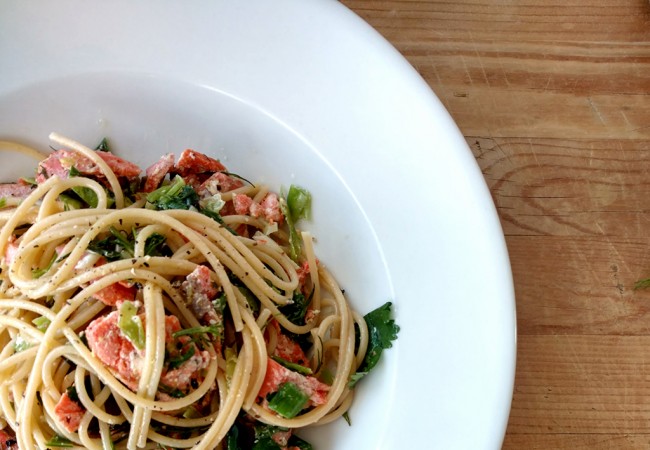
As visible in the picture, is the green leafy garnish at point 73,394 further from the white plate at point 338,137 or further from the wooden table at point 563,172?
the wooden table at point 563,172

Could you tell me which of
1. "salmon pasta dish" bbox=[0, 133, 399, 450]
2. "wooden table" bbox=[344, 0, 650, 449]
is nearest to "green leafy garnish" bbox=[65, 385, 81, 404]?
"salmon pasta dish" bbox=[0, 133, 399, 450]

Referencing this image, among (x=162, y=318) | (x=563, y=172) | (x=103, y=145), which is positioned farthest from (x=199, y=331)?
(x=563, y=172)

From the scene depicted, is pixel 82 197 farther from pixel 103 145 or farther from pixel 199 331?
pixel 199 331

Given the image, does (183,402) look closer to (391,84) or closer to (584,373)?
(391,84)

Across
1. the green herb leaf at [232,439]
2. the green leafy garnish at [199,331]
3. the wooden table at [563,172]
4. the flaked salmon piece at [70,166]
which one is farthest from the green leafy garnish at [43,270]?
the wooden table at [563,172]

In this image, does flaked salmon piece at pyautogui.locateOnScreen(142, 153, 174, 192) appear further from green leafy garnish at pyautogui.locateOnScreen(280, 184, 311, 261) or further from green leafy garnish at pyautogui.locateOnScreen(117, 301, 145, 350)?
green leafy garnish at pyautogui.locateOnScreen(117, 301, 145, 350)
